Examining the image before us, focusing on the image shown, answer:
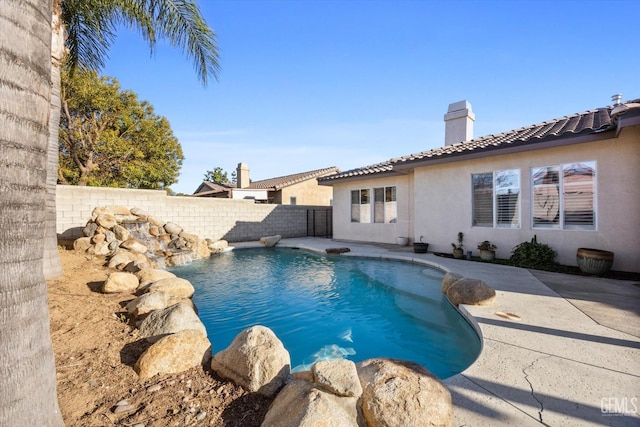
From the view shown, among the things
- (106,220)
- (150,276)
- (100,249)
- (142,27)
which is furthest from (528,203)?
(106,220)

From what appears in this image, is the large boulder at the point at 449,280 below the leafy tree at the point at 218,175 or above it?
below

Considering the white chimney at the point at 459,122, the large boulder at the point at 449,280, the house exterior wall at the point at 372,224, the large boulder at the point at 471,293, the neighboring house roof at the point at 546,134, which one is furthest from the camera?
the white chimney at the point at 459,122

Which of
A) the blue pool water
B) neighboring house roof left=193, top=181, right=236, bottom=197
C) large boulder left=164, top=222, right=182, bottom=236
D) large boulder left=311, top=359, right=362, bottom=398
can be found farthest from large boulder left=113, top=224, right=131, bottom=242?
neighboring house roof left=193, top=181, right=236, bottom=197

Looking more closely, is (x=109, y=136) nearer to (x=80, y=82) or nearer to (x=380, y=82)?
(x=80, y=82)

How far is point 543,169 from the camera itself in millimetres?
8367

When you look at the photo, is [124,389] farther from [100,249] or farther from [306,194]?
[306,194]

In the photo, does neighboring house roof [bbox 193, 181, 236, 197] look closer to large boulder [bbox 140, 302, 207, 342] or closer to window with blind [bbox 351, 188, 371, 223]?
window with blind [bbox 351, 188, 371, 223]

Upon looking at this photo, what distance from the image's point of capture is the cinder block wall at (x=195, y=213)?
1148 cm

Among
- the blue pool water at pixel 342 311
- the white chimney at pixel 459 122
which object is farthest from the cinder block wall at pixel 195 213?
the white chimney at pixel 459 122

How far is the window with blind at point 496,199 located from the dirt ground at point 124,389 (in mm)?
9298

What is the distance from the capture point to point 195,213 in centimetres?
1523

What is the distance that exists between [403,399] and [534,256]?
7974 mm

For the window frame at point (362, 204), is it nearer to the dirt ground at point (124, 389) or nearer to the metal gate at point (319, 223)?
the metal gate at point (319, 223)

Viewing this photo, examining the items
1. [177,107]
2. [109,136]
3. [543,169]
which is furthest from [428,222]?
[109,136]
